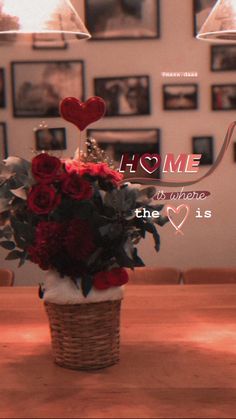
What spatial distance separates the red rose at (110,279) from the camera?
5.00ft

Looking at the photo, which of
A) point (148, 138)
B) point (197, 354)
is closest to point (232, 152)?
point (148, 138)

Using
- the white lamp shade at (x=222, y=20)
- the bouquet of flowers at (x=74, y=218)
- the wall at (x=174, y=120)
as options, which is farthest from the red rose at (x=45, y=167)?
A: the wall at (x=174, y=120)

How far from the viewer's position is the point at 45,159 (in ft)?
4.83

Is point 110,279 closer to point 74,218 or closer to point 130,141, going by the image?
point 74,218

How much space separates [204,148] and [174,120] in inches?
11.2

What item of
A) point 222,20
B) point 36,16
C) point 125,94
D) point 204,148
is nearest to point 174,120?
point 204,148

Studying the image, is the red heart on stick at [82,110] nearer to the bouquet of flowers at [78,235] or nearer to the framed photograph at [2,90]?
the bouquet of flowers at [78,235]

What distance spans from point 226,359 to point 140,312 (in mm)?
584

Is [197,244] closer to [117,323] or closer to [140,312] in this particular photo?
[140,312]

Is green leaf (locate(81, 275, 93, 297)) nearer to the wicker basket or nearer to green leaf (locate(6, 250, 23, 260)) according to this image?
the wicker basket

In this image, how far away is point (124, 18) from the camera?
4.40 m

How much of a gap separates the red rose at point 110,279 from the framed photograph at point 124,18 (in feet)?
10.3

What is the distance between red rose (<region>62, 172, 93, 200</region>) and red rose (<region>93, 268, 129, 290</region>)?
20 centimetres

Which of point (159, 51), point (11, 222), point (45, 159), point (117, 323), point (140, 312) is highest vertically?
point (159, 51)
